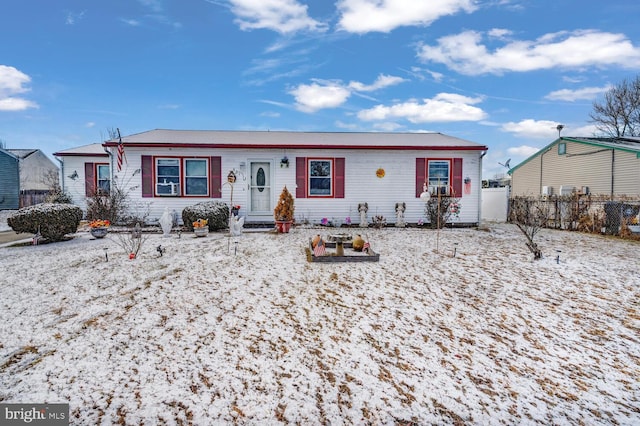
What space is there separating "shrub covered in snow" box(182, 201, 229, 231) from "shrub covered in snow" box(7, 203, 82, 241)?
9.16ft

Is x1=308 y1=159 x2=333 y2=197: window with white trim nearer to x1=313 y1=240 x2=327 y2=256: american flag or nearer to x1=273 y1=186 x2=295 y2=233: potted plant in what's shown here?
x1=273 y1=186 x2=295 y2=233: potted plant

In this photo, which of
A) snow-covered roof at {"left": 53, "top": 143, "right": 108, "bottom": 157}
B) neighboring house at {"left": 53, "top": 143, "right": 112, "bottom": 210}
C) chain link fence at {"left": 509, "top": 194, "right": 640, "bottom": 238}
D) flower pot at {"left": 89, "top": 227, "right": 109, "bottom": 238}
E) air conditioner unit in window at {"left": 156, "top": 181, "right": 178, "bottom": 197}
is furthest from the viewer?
neighboring house at {"left": 53, "top": 143, "right": 112, "bottom": 210}

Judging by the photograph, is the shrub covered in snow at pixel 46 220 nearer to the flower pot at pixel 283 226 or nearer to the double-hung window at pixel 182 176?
the double-hung window at pixel 182 176

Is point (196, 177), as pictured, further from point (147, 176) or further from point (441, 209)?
point (441, 209)

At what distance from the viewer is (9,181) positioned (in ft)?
64.8

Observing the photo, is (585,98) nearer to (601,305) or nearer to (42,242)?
(601,305)

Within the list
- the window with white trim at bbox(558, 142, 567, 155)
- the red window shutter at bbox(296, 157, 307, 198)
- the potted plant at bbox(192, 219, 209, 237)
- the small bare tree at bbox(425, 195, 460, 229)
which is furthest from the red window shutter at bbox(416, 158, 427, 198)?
the window with white trim at bbox(558, 142, 567, 155)

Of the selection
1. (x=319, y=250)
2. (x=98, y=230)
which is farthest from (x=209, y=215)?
(x=319, y=250)

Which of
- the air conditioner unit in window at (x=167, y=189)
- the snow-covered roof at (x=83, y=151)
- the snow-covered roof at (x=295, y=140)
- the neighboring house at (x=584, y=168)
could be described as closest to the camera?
the snow-covered roof at (x=295, y=140)

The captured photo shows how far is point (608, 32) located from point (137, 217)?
1879cm

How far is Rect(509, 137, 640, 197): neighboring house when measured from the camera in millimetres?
13008

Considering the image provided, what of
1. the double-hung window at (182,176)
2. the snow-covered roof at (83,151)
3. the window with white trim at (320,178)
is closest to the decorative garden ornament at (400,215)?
the window with white trim at (320,178)

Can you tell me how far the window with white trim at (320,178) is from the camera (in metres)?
11.6

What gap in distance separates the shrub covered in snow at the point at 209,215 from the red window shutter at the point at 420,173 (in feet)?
23.0
